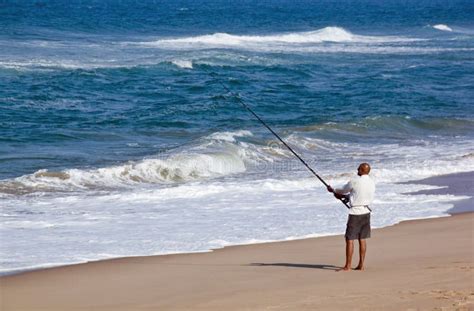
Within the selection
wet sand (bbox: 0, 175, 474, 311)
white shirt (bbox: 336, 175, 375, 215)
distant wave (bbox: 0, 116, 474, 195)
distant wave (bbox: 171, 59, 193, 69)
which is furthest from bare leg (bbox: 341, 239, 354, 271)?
distant wave (bbox: 171, 59, 193, 69)

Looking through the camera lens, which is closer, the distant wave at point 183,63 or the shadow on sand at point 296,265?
the shadow on sand at point 296,265

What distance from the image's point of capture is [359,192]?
9.36m

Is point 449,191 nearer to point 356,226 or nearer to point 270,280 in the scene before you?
point 356,226

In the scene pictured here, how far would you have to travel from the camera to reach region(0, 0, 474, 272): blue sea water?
12023 mm

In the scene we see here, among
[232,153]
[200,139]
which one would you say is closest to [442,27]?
[200,139]

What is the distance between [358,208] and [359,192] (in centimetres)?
15

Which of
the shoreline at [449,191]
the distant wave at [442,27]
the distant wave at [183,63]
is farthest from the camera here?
the distant wave at [442,27]

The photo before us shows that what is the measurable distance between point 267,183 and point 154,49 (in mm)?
25650

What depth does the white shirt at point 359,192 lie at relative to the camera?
30.7ft

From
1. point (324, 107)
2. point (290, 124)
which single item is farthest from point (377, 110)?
point (290, 124)

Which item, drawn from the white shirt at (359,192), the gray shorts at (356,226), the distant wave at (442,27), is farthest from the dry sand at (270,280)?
the distant wave at (442,27)

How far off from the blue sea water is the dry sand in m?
0.67

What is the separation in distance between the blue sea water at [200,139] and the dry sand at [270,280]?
0.67 meters

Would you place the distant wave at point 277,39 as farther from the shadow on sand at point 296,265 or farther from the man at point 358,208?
the man at point 358,208
